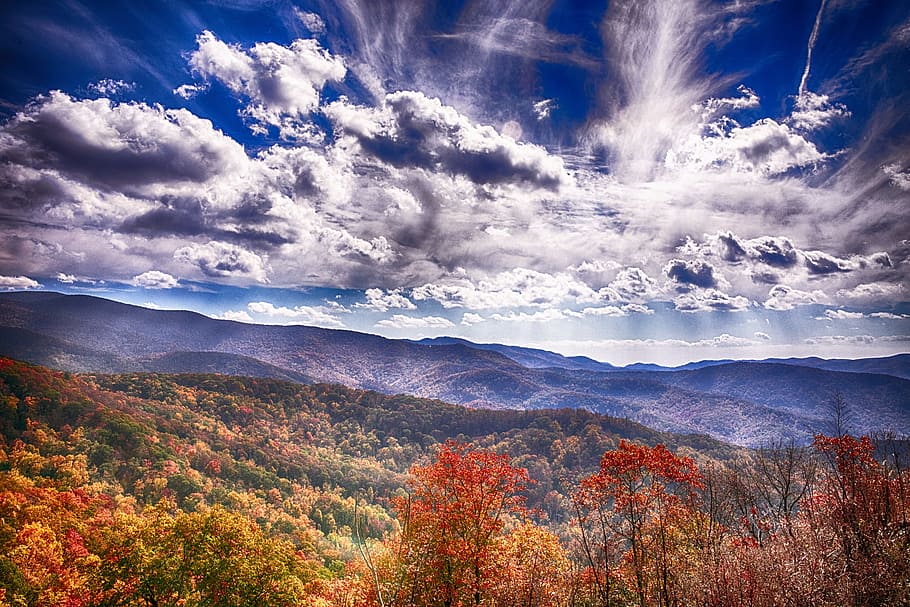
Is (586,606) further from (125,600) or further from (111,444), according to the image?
(111,444)

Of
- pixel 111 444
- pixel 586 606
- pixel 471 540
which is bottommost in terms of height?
pixel 111 444

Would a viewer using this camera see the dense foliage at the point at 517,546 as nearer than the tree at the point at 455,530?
Yes

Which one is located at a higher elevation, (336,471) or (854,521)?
(854,521)

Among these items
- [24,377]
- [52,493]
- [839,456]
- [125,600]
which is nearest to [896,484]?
[839,456]

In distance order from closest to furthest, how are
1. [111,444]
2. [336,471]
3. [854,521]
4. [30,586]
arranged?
[854,521] → [30,586] → [111,444] → [336,471]

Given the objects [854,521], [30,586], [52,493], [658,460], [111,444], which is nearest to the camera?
[854,521]

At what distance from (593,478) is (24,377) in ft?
429

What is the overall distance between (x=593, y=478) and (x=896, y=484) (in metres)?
16.0

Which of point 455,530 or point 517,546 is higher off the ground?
point 455,530

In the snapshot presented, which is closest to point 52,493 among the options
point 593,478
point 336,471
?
point 593,478

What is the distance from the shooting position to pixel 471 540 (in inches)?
974

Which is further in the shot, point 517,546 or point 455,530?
point 517,546

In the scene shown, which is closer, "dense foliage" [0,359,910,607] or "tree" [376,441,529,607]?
"dense foliage" [0,359,910,607]

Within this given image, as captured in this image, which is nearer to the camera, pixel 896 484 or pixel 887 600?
pixel 887 600
